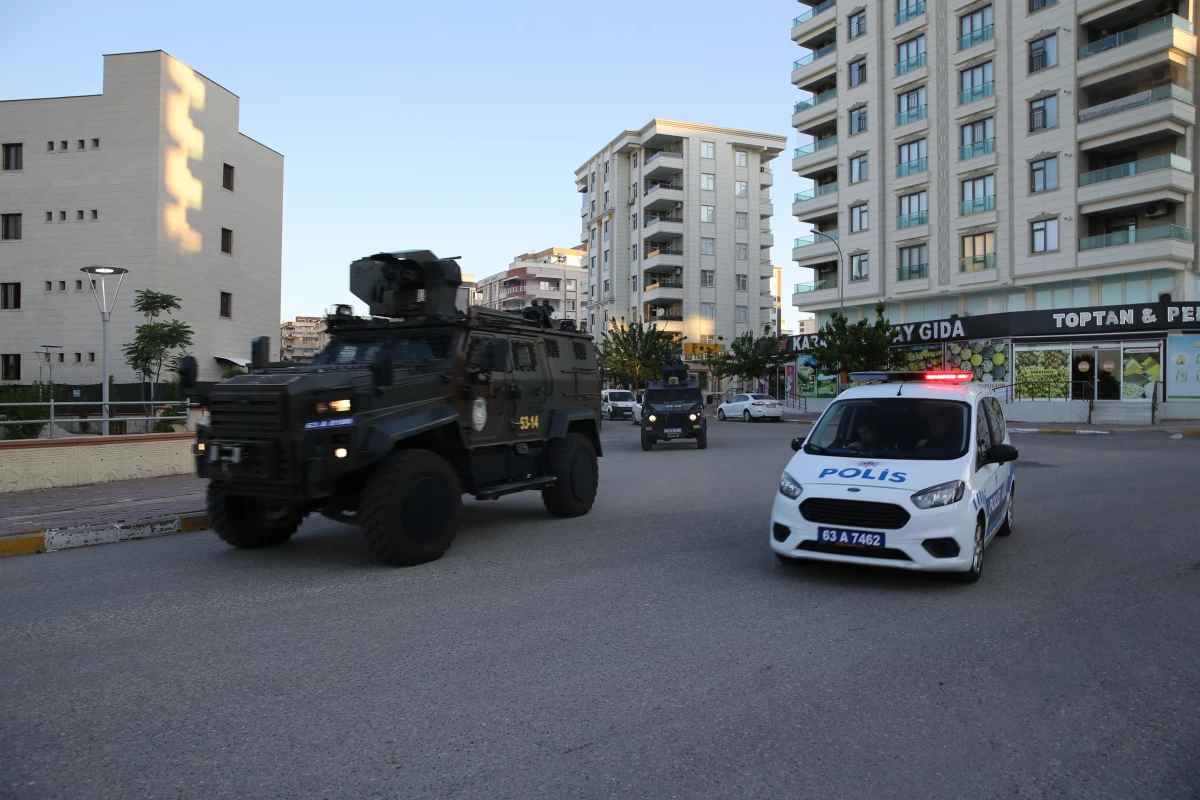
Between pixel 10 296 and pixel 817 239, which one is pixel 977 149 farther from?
pixel 10 296

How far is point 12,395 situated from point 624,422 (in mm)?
30050

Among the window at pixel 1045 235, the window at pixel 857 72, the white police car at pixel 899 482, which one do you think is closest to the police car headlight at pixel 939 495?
the white police car at pixel 899 482

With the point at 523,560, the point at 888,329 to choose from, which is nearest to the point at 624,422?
the point at 888,329

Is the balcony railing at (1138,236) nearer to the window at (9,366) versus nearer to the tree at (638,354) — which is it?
the tree at (638,354)

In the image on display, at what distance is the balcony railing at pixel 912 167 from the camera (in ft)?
147

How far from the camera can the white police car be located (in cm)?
654

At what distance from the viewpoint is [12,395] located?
19312 millimetres

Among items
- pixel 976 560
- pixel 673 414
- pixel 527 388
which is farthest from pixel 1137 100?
pixel 976 560

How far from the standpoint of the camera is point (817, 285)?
51.9 metres

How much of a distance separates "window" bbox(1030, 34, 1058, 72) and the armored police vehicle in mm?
26608

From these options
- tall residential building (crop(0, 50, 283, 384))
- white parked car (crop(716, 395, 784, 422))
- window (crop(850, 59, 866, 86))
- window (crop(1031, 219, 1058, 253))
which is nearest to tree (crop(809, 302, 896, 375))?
white parked car (crop(716, 395, 784, 422))

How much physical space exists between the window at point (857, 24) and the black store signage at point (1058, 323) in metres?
18.3

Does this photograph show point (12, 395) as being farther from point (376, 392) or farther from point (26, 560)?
point (376, 392)

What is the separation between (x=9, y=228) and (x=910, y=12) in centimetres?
4714
